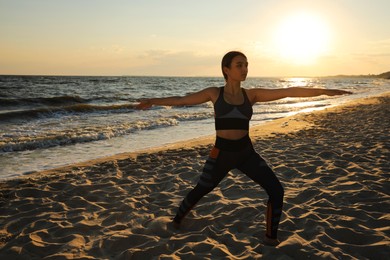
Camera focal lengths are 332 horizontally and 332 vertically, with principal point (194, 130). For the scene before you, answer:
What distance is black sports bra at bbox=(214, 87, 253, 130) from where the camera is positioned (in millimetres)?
3949

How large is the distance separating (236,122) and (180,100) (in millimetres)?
718

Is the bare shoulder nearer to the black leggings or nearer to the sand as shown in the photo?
the black leggings

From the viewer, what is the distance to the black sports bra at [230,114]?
3949 mm

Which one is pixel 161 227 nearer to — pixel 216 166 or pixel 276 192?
pixel 216 166

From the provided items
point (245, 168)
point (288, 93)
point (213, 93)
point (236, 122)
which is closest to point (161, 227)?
point (245, 168)

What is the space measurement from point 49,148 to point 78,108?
47.6ft

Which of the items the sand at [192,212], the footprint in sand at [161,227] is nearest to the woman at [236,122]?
the sand at [192,212]

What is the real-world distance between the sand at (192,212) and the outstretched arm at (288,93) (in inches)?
73.5

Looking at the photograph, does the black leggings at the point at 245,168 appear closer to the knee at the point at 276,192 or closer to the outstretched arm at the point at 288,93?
the knee at the point at 276,192

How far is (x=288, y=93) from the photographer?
157 inches

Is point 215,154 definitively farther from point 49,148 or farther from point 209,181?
point 49,148

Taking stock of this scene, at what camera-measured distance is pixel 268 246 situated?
13.7ft

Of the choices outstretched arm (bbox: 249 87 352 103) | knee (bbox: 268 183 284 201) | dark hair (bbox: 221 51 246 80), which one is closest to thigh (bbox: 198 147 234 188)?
knee (bbox: 268 183 284 201)

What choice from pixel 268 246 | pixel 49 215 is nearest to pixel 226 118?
pixel 268 246
